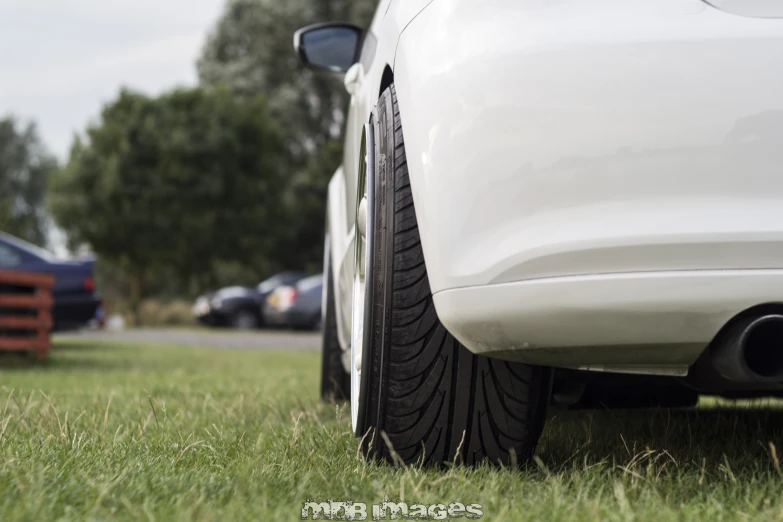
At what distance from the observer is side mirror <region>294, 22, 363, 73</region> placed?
3.32 meters

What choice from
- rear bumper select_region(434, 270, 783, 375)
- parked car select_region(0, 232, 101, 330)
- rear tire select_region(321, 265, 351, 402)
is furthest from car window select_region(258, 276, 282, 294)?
rear bumper select_region(434, 270, 783, 375)

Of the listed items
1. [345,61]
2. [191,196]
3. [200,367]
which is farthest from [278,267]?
[345,61]

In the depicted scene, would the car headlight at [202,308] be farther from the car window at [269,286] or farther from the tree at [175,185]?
the tree at [175,185]

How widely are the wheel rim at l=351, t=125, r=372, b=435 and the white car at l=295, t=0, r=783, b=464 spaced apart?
0.37ft

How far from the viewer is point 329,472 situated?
1999mm

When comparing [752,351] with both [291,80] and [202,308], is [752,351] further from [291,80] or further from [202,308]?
→ [291,80]

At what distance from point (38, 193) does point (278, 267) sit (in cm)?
2548

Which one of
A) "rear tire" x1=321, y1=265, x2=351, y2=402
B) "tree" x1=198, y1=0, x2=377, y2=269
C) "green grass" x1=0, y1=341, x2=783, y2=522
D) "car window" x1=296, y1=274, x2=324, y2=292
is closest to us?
"green grass" x1=0, y1=341, x2=783, y2=522

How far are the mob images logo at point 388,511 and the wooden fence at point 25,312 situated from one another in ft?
20.4

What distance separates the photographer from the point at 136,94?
90.1ft

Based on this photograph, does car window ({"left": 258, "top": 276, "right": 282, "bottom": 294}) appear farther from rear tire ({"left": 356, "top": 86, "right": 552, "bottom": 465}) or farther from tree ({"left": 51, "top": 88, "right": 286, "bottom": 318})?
rear tire ({"left": 356, "top": 86, "right": 552, "bottom": 465})

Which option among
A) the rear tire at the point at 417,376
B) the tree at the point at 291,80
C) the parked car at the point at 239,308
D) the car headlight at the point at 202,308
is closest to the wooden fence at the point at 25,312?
the rear tire at the point at 417,376

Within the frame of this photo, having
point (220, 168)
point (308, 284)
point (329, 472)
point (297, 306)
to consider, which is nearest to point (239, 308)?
point (308, 284)

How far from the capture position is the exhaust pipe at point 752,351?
5.55ft
